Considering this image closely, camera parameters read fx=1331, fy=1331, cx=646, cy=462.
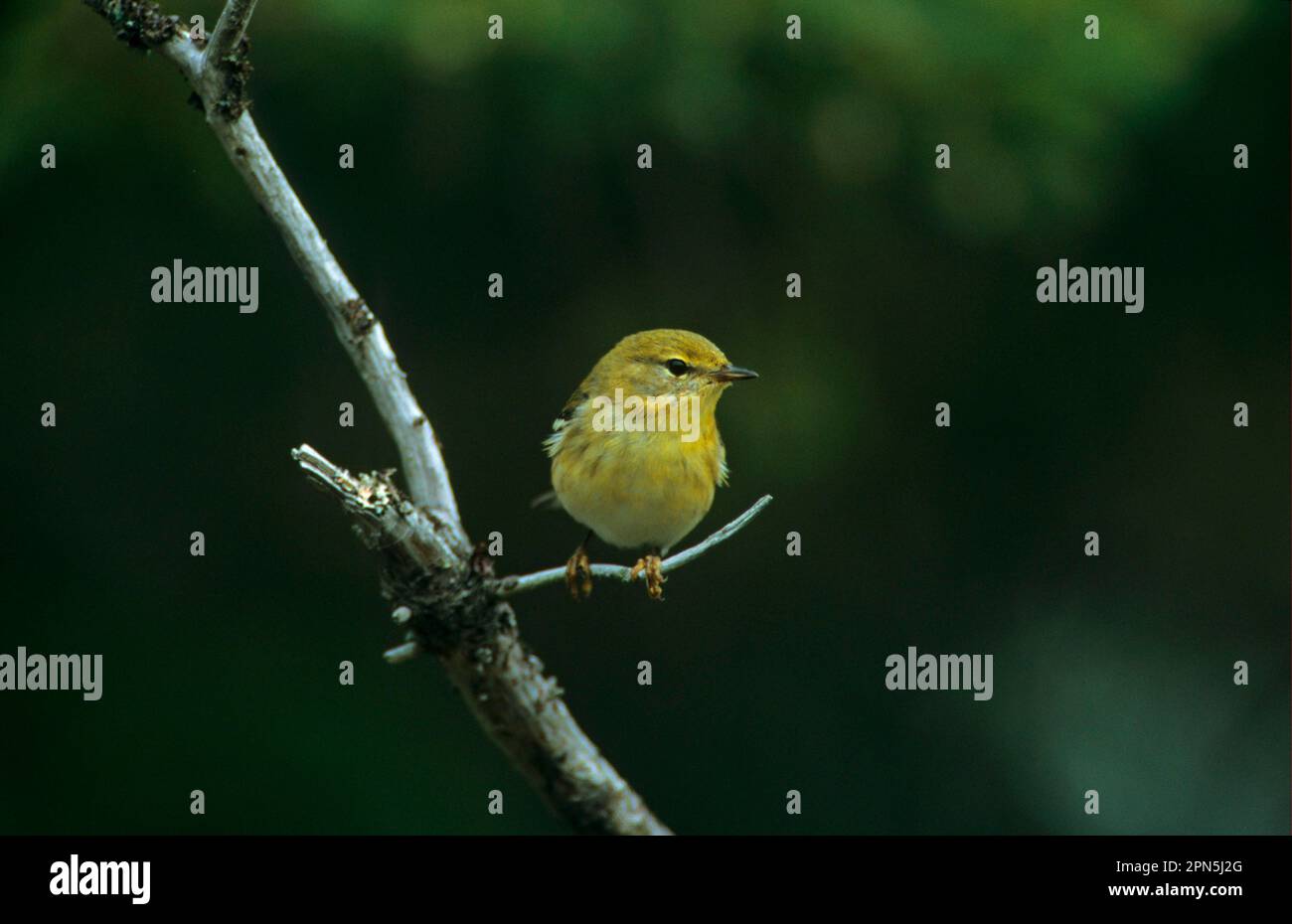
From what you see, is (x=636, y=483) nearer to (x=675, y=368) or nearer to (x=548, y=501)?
(x=675, y=368)

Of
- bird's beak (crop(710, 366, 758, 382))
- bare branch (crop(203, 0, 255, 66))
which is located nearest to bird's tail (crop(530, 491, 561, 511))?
bird's beak (crop(710, 366, 758, 382))

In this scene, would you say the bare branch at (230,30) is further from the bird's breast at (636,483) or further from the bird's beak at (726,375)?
the bird's beak at (726,375)

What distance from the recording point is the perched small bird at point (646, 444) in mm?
3893

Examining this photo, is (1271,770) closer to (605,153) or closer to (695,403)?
(695,403)

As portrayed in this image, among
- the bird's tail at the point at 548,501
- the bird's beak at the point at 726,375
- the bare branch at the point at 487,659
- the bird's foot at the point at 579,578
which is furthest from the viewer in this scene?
the bird's tail at the point at 548,501

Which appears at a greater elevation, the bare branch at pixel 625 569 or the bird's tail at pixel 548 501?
the bird's tail at pixel 548 501

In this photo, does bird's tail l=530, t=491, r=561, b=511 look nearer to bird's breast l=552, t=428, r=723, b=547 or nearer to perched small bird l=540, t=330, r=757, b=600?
perched small bird l=540, t=330, r=757, b=600

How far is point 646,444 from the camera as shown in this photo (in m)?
3.93

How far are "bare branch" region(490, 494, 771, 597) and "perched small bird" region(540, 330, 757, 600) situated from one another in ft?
2.00

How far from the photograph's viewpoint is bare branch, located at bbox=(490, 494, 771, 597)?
290 centimetres

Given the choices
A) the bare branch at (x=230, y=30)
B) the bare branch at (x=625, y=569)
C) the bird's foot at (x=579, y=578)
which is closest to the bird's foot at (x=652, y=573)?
the bird's foot at (x=579, y=578)

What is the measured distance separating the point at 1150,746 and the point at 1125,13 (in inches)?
115

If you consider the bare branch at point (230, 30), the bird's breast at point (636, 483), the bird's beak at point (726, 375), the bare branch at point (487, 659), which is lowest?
the bare branch at point (487, 659)

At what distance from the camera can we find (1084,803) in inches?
217
